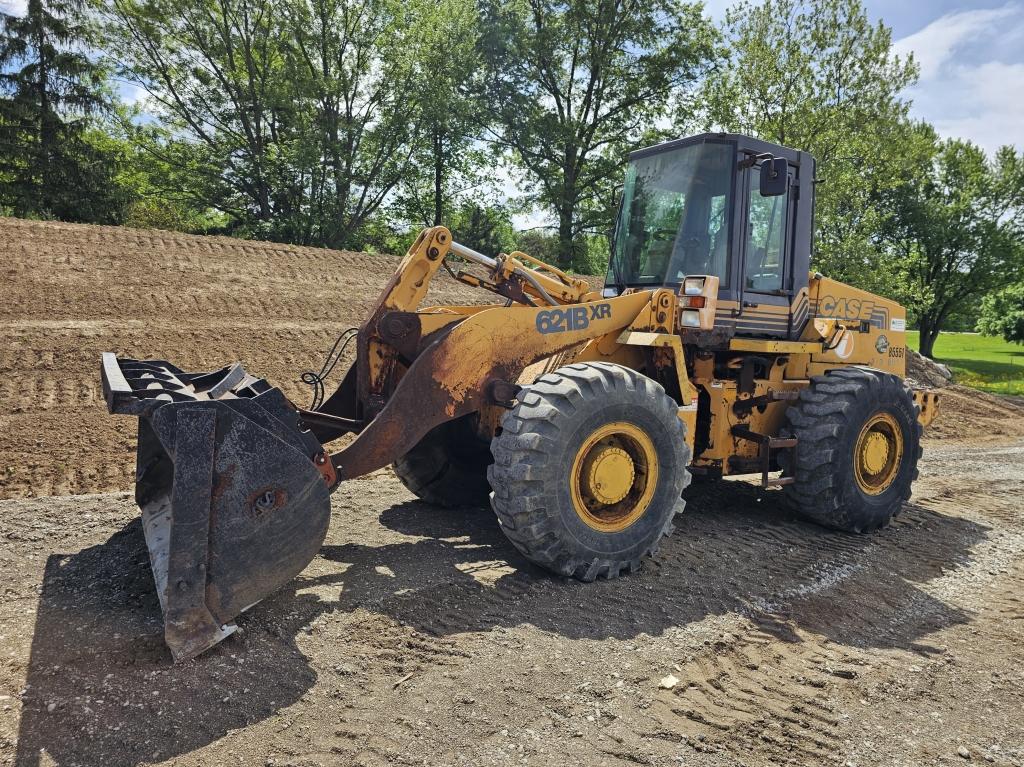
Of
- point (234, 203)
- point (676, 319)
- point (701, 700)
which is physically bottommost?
point (701, 700)

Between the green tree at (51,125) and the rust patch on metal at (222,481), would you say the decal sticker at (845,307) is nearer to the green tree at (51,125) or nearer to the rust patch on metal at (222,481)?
the rust patch on metal at (222,481)

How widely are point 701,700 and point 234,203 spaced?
2618 cm

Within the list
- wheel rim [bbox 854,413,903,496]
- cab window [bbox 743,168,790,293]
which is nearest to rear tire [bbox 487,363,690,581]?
cab window [bbox 743,168,790,293]

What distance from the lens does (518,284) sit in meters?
5.62

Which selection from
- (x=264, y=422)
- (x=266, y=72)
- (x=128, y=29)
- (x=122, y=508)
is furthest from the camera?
(x=266, y=72)

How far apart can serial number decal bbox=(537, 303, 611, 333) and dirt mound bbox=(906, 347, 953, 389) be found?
1755 centimetres

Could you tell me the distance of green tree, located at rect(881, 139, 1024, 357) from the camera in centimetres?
2742

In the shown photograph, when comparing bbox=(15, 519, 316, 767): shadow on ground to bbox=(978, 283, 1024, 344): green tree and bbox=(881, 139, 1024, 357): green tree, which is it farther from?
bbox=(978, 283, 1024, 344): green tree

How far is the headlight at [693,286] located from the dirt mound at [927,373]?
55.6 feet

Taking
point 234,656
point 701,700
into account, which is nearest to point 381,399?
point 234,656

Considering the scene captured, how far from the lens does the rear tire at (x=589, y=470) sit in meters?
4.15

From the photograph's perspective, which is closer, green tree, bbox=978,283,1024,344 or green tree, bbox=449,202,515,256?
green tree, bbox=449,202,515,256

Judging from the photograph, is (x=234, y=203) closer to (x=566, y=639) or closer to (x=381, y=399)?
(x=381, y=399)

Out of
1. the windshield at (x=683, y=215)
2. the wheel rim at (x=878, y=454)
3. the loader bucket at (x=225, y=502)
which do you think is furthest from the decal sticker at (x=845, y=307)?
the loader bucket at (x=225, y=502)
